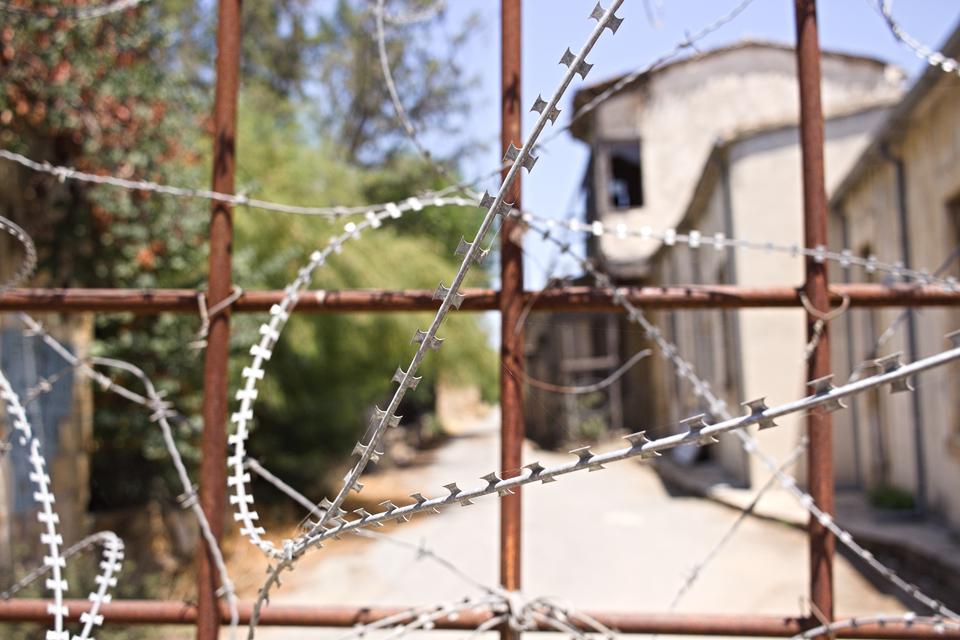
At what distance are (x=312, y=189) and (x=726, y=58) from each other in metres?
7.86

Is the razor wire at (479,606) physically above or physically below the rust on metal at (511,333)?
below

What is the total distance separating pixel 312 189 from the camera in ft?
23.4

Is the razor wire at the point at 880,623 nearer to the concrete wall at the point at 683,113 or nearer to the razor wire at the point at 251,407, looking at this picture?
the razor wire at the point at 251,407

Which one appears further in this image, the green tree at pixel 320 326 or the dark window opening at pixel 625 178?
the dark window opening at pixel 625 178

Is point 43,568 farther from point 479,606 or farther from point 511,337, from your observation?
point 511,337

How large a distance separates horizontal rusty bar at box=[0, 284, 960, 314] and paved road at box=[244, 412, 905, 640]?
3.37 m

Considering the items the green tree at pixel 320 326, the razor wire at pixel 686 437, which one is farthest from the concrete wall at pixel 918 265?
the razor wire at pixel 686 437

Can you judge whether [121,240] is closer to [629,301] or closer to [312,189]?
[312,189]

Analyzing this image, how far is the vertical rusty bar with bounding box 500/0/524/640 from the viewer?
1.02m

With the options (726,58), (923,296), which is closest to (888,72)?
(726,58)

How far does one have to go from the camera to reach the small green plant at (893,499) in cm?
631

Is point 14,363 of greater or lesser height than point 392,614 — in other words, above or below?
above

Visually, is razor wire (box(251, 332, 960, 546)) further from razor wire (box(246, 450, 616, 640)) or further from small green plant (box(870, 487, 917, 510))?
small green plant (box(870, 487, 917, 510))

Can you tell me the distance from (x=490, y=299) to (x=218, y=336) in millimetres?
421
